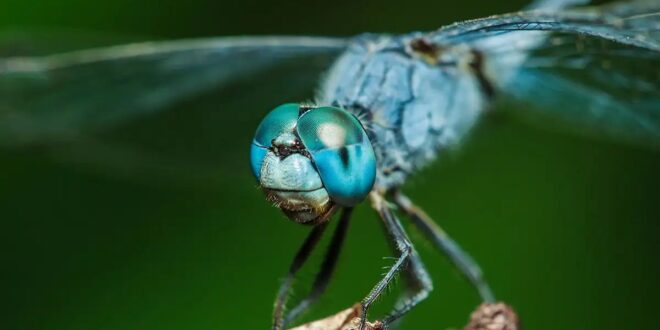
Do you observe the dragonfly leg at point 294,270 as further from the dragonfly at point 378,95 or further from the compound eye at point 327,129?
the compound eye at point 327,129

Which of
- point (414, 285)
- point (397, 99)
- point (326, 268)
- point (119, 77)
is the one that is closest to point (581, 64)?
point (397, 99)

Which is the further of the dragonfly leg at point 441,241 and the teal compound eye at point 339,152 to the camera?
the dragonfly leg at point 441,241

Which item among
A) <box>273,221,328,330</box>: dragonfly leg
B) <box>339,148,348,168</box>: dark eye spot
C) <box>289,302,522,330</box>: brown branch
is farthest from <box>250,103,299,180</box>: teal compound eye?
<box>289,302,522,330</box>: brown branch

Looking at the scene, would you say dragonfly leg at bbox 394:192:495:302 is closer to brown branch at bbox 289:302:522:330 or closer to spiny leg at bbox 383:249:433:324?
spiny leg at bbox 383:249:433:324

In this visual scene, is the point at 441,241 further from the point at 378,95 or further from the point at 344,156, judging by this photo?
the point at 344,156

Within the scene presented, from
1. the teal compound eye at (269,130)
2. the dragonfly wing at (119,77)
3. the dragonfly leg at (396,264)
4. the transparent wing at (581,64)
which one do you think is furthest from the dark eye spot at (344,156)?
the dragonfly wing at (119,77)

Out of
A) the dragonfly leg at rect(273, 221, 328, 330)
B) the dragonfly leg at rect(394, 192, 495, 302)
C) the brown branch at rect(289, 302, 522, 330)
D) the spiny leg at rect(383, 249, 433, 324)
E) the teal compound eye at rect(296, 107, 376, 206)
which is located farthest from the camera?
the dragonfly leg at rect(394, 192, 495, 302)

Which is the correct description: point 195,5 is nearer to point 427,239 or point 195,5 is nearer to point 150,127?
point 150,127
